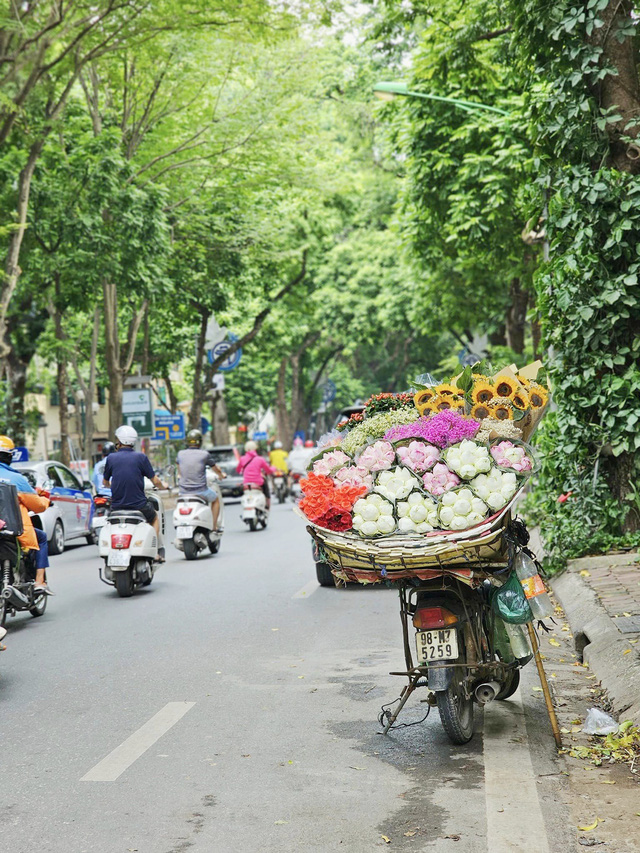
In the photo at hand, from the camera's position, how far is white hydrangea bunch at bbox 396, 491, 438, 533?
216 inches

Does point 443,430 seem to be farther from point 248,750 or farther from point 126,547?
point 126,547

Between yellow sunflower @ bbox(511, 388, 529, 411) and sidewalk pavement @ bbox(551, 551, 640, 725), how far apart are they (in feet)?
5.70

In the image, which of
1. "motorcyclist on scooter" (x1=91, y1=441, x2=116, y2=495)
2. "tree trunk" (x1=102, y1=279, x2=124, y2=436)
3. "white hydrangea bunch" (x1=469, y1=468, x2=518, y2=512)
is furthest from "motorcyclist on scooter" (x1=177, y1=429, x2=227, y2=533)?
"white hydrangea bunch" (x1=469, y1=468, x2=518, y2=512)

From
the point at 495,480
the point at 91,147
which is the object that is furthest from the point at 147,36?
the point at 495,480

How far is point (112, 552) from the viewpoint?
11.9 meters

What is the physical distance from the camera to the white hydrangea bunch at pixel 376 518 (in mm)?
5527

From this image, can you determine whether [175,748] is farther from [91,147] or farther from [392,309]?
[392,309]

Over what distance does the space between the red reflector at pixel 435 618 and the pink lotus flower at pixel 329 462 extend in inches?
35.8

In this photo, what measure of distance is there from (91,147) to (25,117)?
3429 millimetres

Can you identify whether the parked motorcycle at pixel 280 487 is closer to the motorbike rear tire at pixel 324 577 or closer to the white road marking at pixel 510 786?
the motorbike rear tire at pixel 324 577

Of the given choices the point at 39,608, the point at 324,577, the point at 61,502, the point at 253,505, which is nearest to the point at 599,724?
the point at 39,608

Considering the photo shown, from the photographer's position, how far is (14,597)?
8938 mm

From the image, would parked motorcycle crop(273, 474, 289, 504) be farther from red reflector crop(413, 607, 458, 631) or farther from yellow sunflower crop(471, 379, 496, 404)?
red reflector crop(413, 607, 458, 631)

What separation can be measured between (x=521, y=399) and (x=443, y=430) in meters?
0.68
